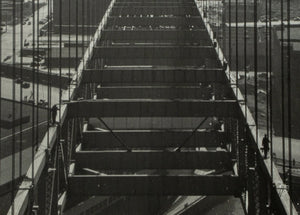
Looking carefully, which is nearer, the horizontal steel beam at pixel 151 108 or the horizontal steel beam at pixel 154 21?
the horizontal steel beam at pixel 151 108

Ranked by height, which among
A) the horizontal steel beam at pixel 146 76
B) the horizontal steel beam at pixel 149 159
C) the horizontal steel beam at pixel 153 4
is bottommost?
the horizontal steel beam at pixel 149 159

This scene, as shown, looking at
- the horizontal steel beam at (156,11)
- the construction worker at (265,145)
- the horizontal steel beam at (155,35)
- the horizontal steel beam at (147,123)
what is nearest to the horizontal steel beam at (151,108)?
the construction worker at (265,145)

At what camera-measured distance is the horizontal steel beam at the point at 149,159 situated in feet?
20.0

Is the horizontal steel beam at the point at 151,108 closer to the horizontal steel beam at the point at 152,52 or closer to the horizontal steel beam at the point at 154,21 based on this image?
the horizontal steel beam at the point at 152,52

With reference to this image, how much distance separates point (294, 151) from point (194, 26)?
3925mm

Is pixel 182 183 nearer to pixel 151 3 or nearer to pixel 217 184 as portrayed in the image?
pixel 217 184

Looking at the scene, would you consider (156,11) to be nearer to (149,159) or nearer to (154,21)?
(154,21)

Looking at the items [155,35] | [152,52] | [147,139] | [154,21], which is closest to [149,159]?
[147,139]

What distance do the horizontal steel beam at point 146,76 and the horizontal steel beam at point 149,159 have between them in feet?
3.82

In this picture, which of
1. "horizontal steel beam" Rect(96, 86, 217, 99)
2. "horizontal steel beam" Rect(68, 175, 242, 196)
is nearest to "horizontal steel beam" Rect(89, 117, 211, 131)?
"horizontal steel beam" Rect(96, 86, 217, 99)

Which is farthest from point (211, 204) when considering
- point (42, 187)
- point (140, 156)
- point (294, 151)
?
point (42, 187)

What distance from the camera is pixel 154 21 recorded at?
1180 cm

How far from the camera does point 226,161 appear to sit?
21.6 feet

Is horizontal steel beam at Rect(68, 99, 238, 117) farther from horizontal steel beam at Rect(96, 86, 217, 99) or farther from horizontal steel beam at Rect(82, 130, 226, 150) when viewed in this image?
horizontal steel beam at Rect(96, 86, 217, 99)
